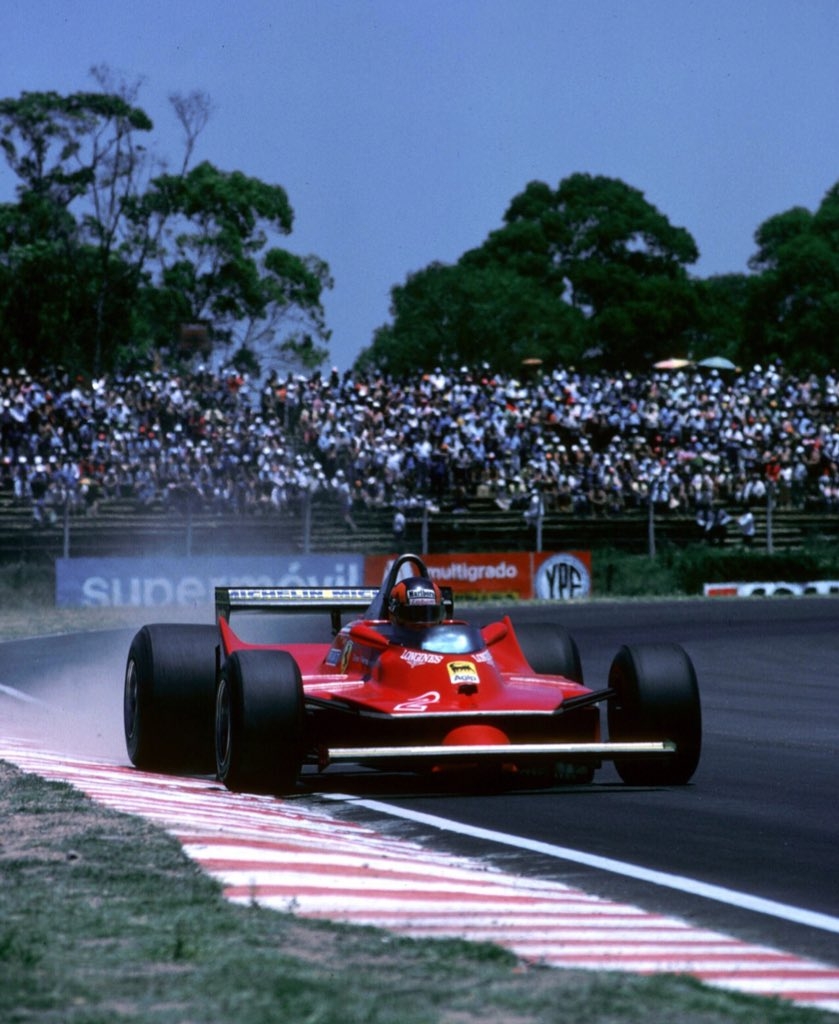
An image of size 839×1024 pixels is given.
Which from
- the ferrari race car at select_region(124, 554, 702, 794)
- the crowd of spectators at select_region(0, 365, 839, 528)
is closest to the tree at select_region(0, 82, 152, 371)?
the crowd of spectators at select_region(0, 365, 839, 528)

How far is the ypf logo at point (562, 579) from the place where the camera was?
36219mm

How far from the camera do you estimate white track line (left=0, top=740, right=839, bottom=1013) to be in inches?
208

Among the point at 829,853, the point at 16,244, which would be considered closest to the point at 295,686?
the point at 829,853

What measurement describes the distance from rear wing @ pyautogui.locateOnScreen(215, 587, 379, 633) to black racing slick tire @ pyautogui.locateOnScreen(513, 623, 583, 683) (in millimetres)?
995

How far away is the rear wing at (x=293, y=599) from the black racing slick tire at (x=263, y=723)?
Answer: 2047mm

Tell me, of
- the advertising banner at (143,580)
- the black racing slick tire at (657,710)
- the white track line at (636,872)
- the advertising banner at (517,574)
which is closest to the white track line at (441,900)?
the white track line at (636,872)

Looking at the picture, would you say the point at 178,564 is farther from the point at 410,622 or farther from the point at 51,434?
the point at 410,622

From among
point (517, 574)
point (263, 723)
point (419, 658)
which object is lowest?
point (263, 723)

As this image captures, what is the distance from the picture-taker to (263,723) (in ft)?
30.6

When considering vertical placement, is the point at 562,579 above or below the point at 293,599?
below

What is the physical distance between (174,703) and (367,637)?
122 centimetres

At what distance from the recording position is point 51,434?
Result: 109 feet

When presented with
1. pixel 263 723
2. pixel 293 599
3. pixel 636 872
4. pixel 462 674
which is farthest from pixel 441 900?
pixel 293 599

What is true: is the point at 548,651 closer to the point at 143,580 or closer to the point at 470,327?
the point at 143,580
